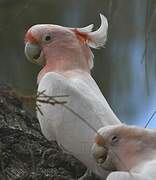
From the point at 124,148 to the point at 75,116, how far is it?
37cm

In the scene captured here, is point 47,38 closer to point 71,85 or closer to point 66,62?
point 66,62

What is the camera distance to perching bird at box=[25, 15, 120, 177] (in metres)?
2.74

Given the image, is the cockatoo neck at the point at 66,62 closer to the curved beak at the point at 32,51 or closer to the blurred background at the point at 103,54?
the curved beak at the point at 32,51

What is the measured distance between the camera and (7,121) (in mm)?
2830

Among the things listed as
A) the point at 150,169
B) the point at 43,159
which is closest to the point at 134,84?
the point at 43,159

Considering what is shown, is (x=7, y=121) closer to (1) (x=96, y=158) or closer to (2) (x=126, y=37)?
(1) (x=96, y=158)

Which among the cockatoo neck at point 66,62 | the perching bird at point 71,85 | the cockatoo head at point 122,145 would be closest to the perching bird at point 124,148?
the cockatoo head at point 122,145

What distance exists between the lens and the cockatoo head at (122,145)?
2391 millimetres

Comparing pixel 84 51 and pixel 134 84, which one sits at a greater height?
pixel 84 51

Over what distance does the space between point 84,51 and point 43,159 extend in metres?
→ 0.63

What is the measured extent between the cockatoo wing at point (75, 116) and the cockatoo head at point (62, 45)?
0.16 m

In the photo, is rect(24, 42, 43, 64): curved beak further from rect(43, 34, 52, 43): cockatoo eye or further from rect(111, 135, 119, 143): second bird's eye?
rect(111, 135, 119, 143): second bird's eye

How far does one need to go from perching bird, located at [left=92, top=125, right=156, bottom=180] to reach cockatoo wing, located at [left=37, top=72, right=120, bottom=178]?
0.64 ft

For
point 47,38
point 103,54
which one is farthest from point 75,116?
point 103,54
